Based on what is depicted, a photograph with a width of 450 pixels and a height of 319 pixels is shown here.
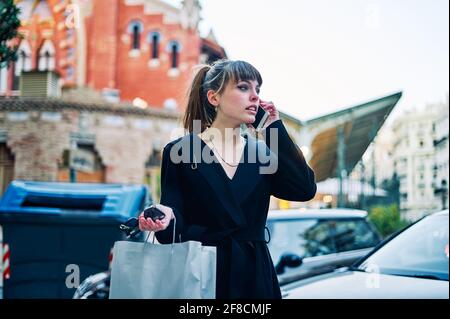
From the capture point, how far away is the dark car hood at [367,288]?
3176 mm

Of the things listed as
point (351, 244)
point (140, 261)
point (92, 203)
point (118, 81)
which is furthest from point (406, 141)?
point (140, 261)

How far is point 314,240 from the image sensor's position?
5785mm

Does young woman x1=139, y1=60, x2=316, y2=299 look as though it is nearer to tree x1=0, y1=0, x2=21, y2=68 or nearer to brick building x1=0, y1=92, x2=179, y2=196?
tree x1=0, y1=0, x2=21, y2=68

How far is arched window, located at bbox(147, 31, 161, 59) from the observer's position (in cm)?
1925

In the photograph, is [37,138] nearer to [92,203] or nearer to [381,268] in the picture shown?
[92,203]

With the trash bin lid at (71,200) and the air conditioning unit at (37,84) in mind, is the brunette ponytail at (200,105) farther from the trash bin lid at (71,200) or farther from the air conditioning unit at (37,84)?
the air conditioning unit at (37,84)

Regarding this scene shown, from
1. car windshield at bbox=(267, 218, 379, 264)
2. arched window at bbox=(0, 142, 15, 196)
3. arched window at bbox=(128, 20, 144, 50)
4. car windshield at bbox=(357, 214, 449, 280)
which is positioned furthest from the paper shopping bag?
arched window at bbox=(128, 20, 144, 50)

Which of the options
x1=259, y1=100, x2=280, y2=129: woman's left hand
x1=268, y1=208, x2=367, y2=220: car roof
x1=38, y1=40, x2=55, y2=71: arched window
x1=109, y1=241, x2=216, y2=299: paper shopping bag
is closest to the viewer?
x1=109, y1=241, x2=216, y2=299: paper shopping bag

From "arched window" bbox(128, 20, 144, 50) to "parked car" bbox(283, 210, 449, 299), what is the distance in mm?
16182

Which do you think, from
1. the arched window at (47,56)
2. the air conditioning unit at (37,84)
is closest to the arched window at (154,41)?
the arched window at (47,56)

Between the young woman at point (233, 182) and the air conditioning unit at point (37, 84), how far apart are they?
14646 mm

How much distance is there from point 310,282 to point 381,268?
0.45 m

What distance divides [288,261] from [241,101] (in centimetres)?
343

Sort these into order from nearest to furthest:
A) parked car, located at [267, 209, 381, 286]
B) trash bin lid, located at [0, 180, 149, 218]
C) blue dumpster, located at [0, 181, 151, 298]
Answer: blue dumpster, located at [0, 181, 151, 298]
trash bin lid, located at [0, 180, 149, 218]
parked car, located at [267, 209, 381, 286]
